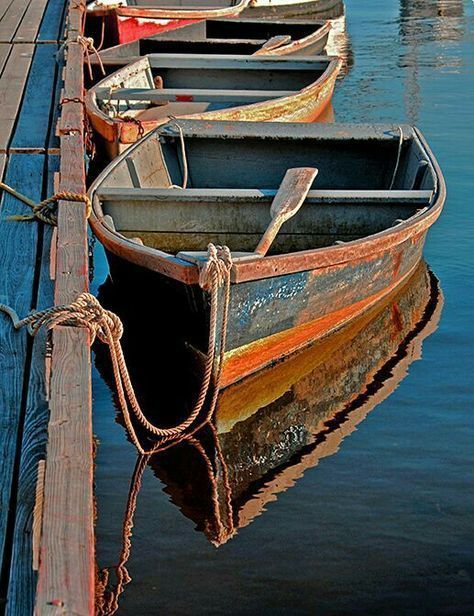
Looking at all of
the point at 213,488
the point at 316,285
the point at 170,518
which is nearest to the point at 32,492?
the point at 170,518

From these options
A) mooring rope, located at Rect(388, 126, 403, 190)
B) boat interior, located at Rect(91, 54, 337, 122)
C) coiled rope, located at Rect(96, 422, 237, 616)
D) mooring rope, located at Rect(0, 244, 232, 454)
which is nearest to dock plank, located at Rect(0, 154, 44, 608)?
mooring rope, located at Rect(0, 244, 232, 454)

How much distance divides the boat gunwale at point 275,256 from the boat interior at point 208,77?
3.63m

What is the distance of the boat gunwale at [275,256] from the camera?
5.23m

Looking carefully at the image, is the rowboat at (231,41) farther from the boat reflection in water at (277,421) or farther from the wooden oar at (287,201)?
the boat reflection in water at (277,421)

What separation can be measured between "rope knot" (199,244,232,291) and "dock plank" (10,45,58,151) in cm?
239

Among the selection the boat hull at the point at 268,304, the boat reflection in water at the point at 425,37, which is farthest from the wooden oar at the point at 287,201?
the boat reflection in water at the point at 425,37

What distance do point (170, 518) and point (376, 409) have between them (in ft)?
5.43

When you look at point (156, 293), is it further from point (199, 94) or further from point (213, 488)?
point (199, 94)

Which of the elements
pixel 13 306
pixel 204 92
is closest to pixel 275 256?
pixel 13 306

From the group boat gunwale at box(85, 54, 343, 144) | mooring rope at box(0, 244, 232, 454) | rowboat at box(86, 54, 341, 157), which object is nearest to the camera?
mooring rope at box(0, 244, 232, 454)

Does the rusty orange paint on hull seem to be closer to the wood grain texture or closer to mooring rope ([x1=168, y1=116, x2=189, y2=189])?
mooring rope ([x1=168, y1=116, x2=189, y2=189])

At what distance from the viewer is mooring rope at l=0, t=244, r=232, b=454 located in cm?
374

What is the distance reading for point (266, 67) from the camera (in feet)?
38.1

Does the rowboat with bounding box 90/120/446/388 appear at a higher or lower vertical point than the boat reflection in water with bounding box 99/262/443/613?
higher
